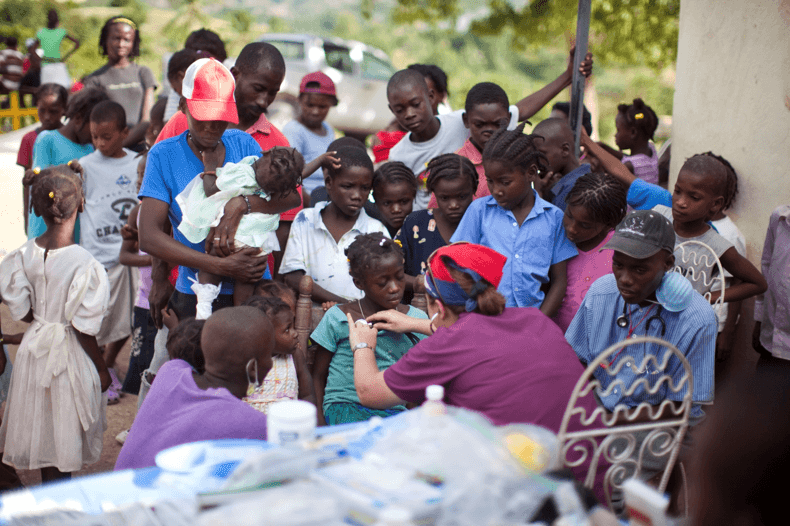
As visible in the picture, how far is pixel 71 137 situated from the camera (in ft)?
17.8

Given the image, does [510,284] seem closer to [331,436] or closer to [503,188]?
[503,188]

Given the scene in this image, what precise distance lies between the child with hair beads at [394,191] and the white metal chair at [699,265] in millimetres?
1517

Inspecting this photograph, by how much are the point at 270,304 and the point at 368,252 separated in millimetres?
508

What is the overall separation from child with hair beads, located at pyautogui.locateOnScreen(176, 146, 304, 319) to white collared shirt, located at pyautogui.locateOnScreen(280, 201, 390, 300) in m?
0.43

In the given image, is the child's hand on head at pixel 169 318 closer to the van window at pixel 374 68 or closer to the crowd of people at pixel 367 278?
the crowd of people at pixel 367 278

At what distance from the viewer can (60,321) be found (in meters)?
3.45

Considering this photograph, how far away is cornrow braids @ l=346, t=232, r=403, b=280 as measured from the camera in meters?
3.07

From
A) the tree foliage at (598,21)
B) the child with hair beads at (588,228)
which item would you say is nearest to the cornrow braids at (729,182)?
the child with hair beads at (588,228)

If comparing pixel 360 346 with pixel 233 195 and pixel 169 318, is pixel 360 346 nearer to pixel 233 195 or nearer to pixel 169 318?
pixel 233 195

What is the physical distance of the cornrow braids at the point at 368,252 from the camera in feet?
10.1

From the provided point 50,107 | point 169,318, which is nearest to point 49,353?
point 169,318

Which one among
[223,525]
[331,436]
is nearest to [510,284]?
[331,436]

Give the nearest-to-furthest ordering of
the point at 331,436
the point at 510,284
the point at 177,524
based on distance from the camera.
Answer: the point at 177,524, the point at 331,436, the point at 510,284

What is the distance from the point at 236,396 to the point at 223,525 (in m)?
1.05
